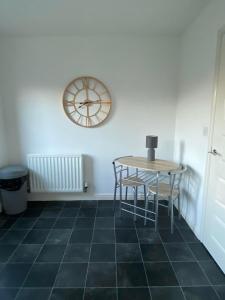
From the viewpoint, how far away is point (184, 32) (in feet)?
9.09

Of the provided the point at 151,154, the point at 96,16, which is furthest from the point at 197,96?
the point at 96,16

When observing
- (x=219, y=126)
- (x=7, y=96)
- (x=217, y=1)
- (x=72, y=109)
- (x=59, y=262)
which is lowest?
(x=59, y=262)

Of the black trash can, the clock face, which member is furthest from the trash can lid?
the clock face

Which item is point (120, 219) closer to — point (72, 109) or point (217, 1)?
point (72, 109)

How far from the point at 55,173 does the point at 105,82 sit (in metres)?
1.59

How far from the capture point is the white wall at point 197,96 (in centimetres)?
206

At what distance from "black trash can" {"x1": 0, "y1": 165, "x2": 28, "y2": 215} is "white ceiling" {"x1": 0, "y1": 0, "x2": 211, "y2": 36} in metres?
1.91

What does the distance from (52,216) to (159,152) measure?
1887 mm

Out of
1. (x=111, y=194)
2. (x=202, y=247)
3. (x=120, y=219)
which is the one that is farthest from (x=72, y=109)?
(x=202, y=247)

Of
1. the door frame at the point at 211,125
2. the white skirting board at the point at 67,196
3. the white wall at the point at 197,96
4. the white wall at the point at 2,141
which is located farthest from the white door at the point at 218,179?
the white wall at the point at 2,141

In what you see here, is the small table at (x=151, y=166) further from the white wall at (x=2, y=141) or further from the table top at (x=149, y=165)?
the white wall at (x=2, y=141)

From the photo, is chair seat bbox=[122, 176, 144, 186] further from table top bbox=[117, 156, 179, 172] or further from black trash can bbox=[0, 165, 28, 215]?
black trash can bbox=[0, 165, 28, 215]

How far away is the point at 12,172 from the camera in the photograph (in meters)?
2.80

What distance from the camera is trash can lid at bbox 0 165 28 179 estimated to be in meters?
2.76
